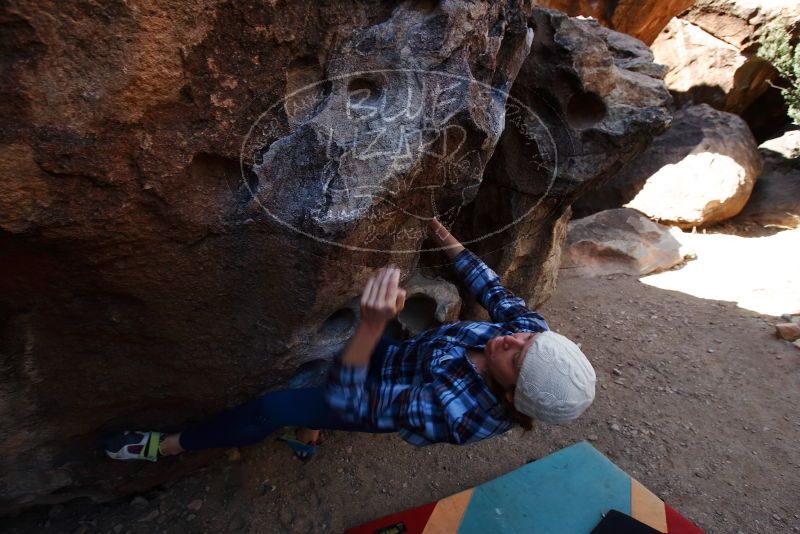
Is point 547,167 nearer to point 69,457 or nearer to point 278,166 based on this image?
point 278,166

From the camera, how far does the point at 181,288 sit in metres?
1.49

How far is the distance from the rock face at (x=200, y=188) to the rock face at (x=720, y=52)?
5910 mm

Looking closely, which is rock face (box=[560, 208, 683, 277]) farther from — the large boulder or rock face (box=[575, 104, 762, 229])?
the large boulder

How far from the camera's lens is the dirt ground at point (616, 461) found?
191 cm

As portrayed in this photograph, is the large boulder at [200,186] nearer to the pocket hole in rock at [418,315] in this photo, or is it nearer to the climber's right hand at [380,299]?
the climber's right hand at [380,299]

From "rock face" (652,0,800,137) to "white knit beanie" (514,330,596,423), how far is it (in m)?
6.73

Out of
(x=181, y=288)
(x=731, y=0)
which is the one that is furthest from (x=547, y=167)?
(x=731, y=0)

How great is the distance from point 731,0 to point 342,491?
24.2 ft

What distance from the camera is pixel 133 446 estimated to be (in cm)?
173

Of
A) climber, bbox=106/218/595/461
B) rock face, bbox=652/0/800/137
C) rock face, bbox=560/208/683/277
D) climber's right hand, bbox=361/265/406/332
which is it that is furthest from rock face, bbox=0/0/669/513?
rock face, bbox=652/0/800/137

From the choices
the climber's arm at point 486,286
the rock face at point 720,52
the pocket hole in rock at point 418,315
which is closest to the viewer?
the climber's arm at point 486,286

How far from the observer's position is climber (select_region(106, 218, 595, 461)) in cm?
125

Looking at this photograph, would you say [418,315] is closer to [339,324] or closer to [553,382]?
[339,324]

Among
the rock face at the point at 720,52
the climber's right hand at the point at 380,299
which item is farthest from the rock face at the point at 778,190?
the climber's right hand at the point at 380,299
